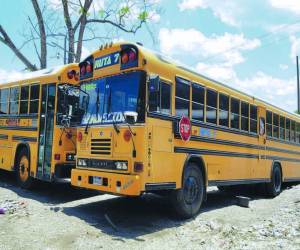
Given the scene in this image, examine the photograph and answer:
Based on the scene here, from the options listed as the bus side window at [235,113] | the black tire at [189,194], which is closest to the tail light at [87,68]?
the black tire at [189,194]

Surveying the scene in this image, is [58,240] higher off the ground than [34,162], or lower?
lower

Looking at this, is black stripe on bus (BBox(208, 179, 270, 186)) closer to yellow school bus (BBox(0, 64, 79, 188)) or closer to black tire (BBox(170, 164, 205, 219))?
black tire (BBox(170, 164, 205, 219))

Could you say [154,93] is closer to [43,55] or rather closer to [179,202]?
[179,202]

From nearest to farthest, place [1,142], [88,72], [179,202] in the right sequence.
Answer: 1. [179,202]
2. [88,72]
3. [1,142]

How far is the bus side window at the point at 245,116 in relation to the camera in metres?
10.4

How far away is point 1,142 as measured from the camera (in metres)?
11.5

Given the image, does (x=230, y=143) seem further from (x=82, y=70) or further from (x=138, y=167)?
(x=82, y=70)

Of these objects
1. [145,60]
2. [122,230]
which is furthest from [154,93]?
[122,230]

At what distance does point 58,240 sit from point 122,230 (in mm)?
1128

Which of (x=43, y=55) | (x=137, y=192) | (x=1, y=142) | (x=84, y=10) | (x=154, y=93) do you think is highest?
(x=84, y=10)

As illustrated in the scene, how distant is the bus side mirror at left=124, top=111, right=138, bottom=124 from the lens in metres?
6.61

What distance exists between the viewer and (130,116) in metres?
6.63

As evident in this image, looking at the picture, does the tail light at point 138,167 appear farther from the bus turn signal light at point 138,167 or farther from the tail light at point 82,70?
the tail light at point 82,70

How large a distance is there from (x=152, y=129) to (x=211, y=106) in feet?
7.64
